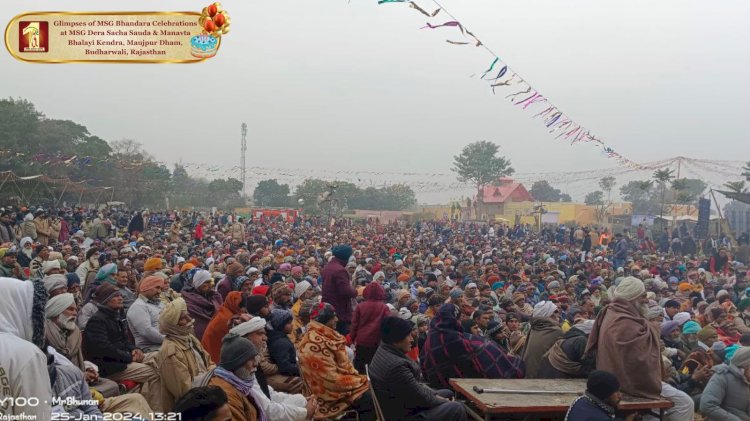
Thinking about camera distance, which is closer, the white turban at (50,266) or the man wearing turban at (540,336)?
the man wearing turban at (540,336)

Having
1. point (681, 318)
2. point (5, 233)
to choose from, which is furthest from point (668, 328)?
point (5, 233)

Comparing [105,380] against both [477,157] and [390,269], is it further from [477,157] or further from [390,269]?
[477,157]

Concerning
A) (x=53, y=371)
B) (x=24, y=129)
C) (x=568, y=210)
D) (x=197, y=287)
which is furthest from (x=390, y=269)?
(x=568, y=210)

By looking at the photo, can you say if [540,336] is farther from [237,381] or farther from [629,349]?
[237,381]

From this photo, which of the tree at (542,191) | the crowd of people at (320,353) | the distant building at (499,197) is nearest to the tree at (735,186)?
the crowd of people at (320,353)

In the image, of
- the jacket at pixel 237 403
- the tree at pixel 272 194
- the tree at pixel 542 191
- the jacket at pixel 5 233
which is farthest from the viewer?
the tree at pixel 542 191

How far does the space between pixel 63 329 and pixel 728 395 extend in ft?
16.0

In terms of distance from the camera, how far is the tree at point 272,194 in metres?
59.4

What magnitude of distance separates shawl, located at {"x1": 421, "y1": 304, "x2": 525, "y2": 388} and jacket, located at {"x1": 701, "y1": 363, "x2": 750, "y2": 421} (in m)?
1.39

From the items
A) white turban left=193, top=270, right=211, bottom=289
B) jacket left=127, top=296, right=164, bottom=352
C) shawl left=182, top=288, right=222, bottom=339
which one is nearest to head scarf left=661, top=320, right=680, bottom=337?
shawl left=182, top=288, right=222, bottom=339

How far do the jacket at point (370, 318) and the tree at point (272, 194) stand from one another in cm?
5399

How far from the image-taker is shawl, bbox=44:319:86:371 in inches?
150

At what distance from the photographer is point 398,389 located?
4.23 metres

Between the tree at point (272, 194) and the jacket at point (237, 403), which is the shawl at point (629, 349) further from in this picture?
the tree at point (272, 194)
